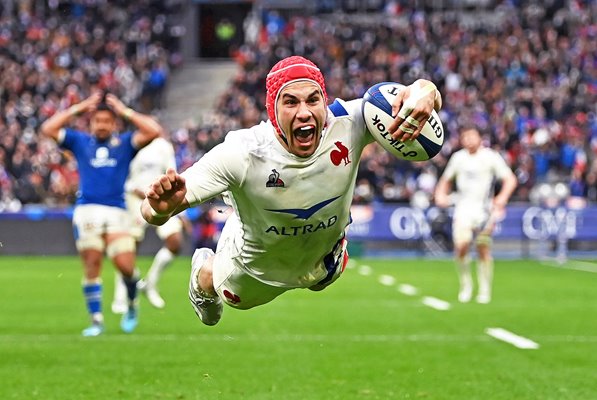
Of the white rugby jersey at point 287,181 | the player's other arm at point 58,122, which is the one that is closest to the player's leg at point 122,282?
the player's other arm at point 58,122

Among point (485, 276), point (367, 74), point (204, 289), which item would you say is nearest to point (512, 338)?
point (204, 289)

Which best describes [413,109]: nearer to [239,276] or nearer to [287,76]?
[287,76]

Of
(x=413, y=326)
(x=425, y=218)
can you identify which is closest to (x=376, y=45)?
(x=425, y=218)

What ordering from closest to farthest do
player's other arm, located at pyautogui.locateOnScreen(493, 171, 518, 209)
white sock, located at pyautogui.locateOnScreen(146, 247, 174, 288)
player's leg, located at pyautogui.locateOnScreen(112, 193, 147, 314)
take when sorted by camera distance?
player's leg, located at pyautogui.locateOnScreen(112, 193, 147, 314) → white sock, located at pyautogui.locateOnScreen(146, 247, 174, 288) → player's other arm, located at pyautogui.locateOnScreen(493, 171, 518, 209)

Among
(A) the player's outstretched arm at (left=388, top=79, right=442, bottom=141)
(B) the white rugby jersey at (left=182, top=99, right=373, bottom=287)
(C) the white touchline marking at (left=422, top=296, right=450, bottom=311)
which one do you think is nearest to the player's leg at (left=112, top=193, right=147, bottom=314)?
(C) the white touchline marking at (left=422, top=296, right=450, bottom=311)

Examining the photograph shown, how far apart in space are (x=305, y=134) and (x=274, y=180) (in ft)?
1.17

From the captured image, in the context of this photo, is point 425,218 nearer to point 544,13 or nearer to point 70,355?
point 544,13

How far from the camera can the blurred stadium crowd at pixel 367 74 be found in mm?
31984

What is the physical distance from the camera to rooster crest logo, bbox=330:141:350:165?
21.3 ft

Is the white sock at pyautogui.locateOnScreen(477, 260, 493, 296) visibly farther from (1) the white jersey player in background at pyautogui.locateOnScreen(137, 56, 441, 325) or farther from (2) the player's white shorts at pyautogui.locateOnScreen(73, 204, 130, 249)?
(1) the white jersey player in background at pyautogui.locateOnScreen(137, 56, 441, 325)

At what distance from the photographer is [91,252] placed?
1234cm

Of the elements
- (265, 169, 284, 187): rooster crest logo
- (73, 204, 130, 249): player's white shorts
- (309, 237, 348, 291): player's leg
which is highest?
(265, 169, 284, 187): rooster crest logo

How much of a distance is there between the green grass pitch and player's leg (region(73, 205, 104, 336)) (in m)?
0.28

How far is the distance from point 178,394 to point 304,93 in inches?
110
